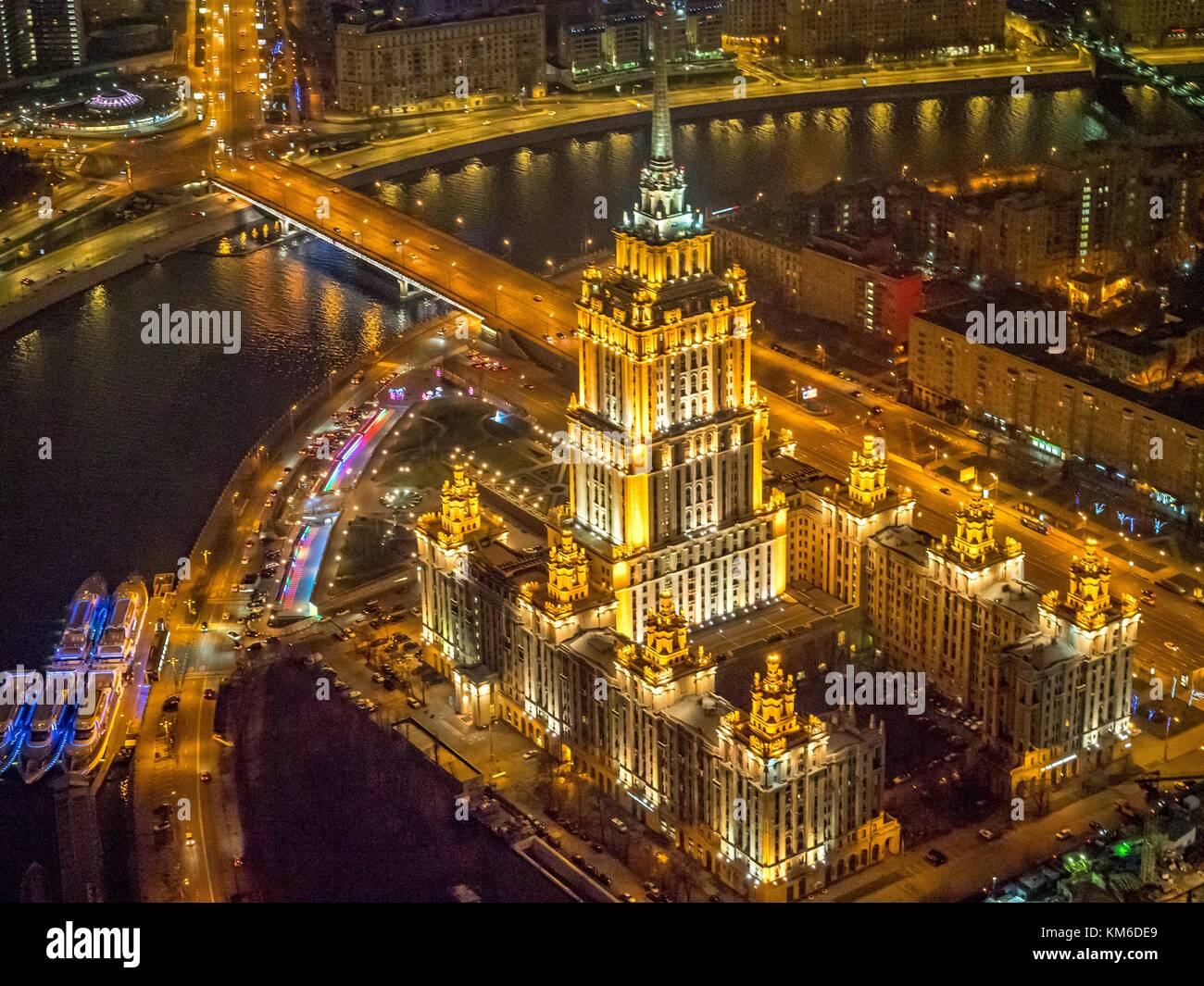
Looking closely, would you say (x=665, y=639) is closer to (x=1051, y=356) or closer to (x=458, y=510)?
(x=458, y=510)

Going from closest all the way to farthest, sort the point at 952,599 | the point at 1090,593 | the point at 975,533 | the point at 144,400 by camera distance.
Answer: the point at 1090,593, the point at 975,533, the point at 952,599, the point at 144,400

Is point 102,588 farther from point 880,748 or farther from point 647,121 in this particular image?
point 647,121

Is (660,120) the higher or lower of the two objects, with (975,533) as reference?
higher

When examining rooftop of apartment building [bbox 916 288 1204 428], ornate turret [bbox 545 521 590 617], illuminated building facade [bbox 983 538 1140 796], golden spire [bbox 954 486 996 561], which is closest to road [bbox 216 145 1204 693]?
rooftop of apartment building [bbox 916 288 1204 428]

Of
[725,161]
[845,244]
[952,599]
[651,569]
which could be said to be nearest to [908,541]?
[952,599]
